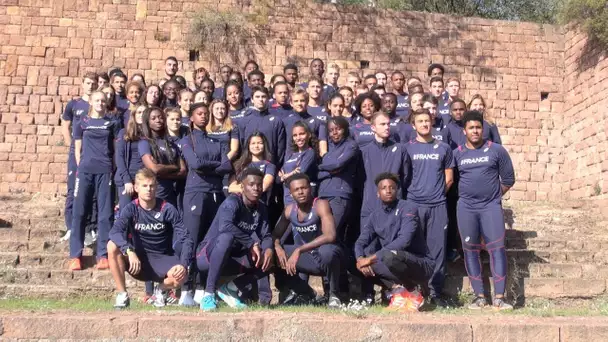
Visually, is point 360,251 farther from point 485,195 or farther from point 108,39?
point 108,39

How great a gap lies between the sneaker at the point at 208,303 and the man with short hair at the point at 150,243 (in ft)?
0.86

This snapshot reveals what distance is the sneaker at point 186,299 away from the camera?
6.02 meters

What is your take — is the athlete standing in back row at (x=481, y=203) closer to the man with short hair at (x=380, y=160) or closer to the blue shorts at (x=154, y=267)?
the man with short hair at (x=380, y=160)

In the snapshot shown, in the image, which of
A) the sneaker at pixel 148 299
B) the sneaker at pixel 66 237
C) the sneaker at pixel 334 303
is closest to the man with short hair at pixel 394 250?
the sneaker at pixel 334 303

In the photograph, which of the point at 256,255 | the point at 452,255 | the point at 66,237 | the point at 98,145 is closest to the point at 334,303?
the point at 256,255

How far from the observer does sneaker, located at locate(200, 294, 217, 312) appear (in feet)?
18.3

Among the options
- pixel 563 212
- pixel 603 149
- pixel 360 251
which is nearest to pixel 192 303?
pixel 360 251

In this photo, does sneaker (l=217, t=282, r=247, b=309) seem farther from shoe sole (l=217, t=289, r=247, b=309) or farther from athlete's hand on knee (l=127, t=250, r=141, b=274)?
athlete's hand on knee (l=127, t=250, r=141, b=274)

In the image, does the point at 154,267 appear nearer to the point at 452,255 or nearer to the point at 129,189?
the point at 129,189

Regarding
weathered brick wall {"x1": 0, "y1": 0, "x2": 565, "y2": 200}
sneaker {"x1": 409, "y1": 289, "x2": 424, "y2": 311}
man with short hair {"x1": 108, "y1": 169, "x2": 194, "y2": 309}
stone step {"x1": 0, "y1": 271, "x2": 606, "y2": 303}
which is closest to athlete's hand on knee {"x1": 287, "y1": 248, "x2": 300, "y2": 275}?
stone step {"x1": 0, "y1": 271, "x2": 606, "y2": 303}

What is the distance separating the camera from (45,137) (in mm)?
13758

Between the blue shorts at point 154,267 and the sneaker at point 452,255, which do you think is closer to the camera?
the blue shorts at point 154,267

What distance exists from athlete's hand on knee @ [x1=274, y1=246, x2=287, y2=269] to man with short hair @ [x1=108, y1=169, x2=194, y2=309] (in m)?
0.77

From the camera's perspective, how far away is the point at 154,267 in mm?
5977
